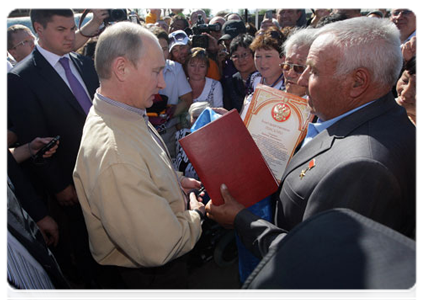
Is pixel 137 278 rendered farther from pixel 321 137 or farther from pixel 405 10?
pixel 405 10

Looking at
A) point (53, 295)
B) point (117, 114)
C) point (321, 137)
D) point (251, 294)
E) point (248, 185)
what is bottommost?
point (53, 295)

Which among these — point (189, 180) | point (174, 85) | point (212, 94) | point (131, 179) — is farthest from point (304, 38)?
point (174, 85)

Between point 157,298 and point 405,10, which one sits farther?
point 405,10

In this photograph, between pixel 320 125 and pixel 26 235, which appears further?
pixel 320 125

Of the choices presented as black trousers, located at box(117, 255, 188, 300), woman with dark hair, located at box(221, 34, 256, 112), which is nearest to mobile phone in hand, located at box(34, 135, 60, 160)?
black trousers, located at box(117, 255, 188, 300)

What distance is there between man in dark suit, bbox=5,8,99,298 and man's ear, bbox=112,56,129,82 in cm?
111

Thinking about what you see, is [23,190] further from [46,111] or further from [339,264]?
[339,264]

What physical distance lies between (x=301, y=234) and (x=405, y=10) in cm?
391

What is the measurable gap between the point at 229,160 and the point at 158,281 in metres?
0.85

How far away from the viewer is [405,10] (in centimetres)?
323

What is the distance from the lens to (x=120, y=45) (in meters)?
1.37

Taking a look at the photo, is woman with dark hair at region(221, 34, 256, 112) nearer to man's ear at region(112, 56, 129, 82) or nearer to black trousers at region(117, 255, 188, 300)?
man's ear at region(112, 56, 129, 82)

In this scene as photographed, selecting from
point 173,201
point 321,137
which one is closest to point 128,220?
point 173,201

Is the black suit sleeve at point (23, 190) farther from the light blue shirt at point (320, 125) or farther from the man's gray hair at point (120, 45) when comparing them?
the light blue shirt at point (320, 125)
